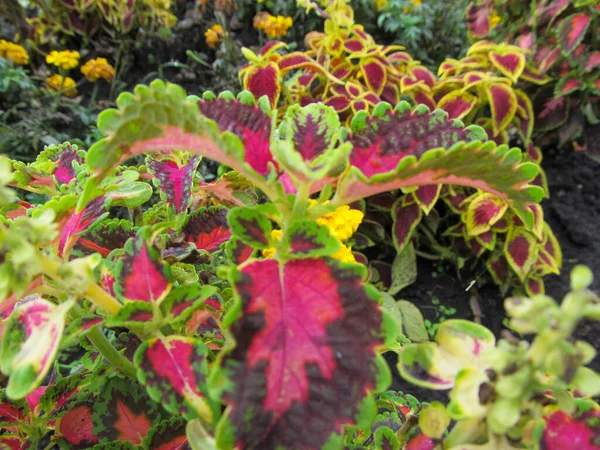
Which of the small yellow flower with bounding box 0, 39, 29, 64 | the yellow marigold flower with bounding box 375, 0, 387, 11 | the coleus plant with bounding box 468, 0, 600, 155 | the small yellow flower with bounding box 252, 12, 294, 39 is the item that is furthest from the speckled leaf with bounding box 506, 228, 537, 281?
the small yellow flower with bounding box 0, 39, 29, 64

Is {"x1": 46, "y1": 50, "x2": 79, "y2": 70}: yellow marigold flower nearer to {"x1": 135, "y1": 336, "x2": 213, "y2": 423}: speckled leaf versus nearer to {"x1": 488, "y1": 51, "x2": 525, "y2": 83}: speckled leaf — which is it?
{"x1": 488, "y1": 51, "x2": 525, "y2": 83}: speckled leaf

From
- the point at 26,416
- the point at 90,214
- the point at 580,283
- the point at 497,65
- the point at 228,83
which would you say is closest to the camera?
the point at 580,283

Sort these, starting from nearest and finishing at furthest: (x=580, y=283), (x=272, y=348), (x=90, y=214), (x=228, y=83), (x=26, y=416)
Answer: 1. (x=580, y=283)
2. (x=272, y=348)
3. (x=90, y=214)
4. (x=26, y=416)
5. (x=228, y=83)

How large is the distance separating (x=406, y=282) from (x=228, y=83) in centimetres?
135

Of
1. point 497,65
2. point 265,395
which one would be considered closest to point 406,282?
point 497,65

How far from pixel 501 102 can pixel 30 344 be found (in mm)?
1532

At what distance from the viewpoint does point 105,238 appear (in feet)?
2.12

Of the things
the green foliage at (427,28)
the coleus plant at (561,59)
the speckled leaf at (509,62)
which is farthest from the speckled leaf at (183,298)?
the green foliage at (427,28)

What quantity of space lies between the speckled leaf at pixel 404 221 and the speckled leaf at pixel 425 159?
3.30 ft

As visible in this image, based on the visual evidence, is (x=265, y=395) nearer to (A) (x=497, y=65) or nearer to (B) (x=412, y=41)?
(A) (x=497, y=65)

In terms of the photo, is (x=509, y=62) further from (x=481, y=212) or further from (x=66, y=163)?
(x=66, y=163)

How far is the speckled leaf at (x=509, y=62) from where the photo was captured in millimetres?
1573

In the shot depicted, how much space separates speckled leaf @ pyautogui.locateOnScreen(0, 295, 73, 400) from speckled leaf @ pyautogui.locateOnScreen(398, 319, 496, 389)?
28cm

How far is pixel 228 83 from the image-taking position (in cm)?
233
